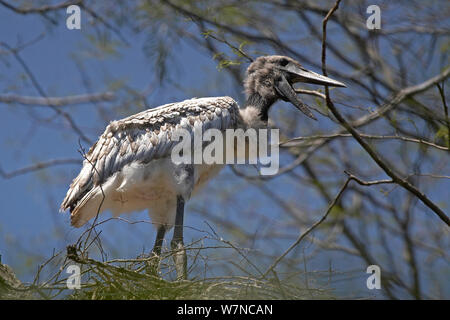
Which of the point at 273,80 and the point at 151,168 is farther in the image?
the point at 273,80

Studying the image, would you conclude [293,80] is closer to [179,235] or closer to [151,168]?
[151,168]

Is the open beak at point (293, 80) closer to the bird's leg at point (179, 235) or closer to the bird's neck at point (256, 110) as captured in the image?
the bird's neck at point (256, 110)

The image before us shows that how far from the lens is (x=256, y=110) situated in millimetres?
5633

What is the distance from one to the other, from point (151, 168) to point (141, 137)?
22 centimetres

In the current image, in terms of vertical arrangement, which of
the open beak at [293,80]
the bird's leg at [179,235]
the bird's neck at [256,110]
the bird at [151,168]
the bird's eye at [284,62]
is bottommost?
the bird's leg at [179,235]

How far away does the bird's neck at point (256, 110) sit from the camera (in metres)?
5.59

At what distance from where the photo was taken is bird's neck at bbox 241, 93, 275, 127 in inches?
220

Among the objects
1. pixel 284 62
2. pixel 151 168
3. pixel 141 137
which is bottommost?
pixel 151 168

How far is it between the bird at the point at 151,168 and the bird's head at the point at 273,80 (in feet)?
0.41

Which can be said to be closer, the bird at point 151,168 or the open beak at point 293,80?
the bird at point 151,168

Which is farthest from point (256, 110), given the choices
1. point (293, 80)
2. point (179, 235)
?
point (179, 235)

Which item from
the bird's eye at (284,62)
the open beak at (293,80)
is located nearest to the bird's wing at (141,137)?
the open beak at (293,80)

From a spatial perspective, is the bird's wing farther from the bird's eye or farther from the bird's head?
the bird's eye

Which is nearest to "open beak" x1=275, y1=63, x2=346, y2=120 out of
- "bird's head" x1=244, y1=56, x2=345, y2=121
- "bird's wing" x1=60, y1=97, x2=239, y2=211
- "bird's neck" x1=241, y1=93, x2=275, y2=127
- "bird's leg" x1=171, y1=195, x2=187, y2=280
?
"bird's head" x1=244, y1=56, x2=345, y2=121
